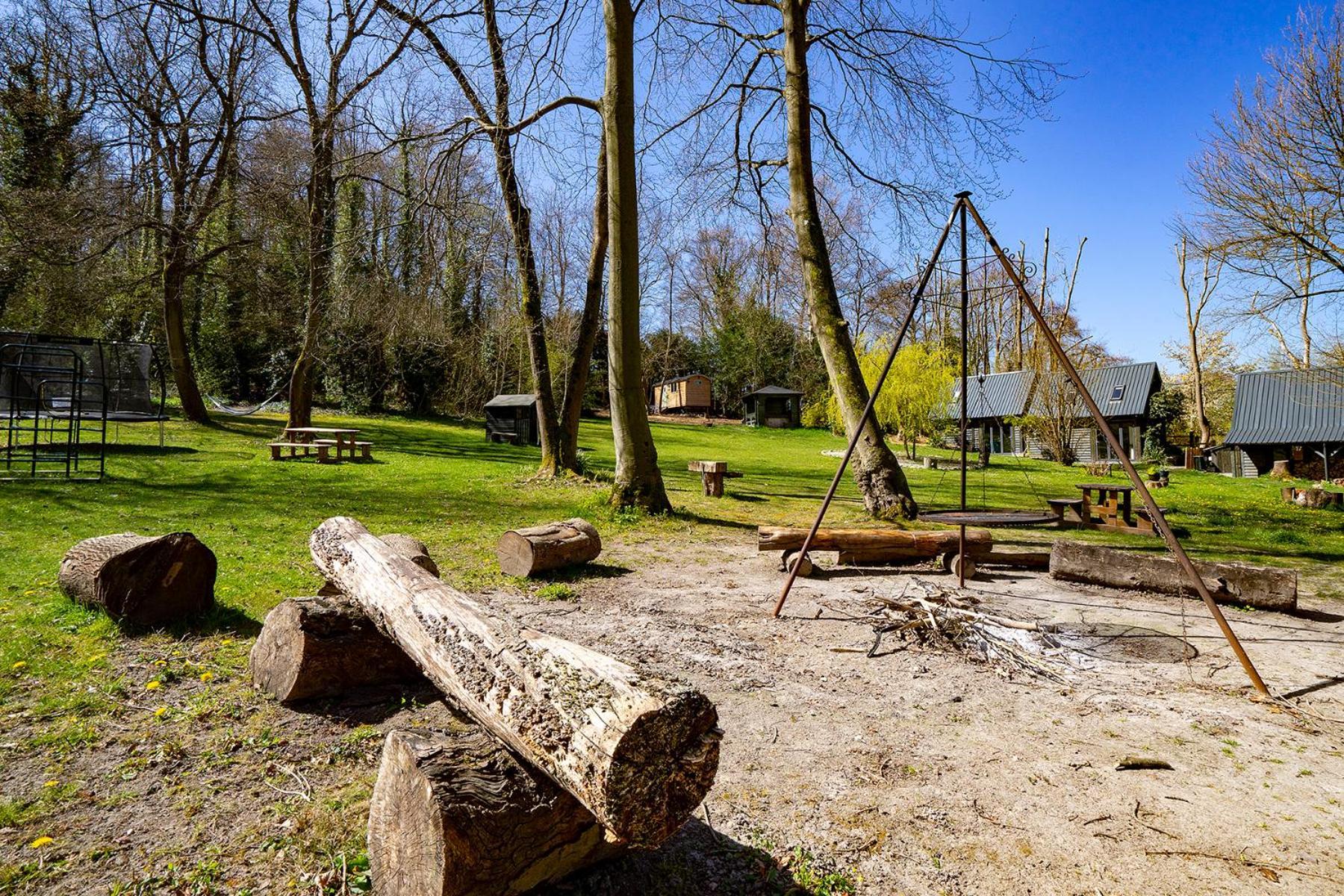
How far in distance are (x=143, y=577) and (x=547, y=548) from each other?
3.24 meters

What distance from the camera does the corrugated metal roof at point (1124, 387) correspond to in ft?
112

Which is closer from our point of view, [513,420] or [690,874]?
[690,874]

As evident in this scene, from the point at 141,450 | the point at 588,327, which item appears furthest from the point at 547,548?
the point at 141,450

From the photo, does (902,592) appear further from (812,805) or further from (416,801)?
(416,801)

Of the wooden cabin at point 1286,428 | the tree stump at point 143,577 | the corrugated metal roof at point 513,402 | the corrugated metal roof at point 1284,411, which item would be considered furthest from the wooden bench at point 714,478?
the corrugated metal roof at point 1284,411

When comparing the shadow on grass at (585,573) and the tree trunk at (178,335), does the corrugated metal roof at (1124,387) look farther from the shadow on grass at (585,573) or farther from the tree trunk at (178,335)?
the tree trunk at (178,335)

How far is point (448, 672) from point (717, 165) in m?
12.4

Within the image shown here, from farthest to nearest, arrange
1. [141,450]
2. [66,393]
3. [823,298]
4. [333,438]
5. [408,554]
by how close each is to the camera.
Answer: [333,438] → [141,450] → [66,393] → [823,298] → [408,554]

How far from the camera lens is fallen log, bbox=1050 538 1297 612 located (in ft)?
20.5

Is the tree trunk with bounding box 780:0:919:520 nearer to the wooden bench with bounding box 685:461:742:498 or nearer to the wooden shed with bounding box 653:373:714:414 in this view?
the wooden bench with bounding box 685:461:742:498

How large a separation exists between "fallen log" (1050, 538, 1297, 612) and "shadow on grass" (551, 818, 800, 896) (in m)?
5.16

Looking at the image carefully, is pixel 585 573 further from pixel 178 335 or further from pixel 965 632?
pixel 178 335

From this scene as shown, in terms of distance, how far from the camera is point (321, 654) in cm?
380

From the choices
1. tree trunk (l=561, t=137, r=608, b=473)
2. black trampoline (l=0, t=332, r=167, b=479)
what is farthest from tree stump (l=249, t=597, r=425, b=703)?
tree trunk (l=561, t=137, r=608, b=473)
